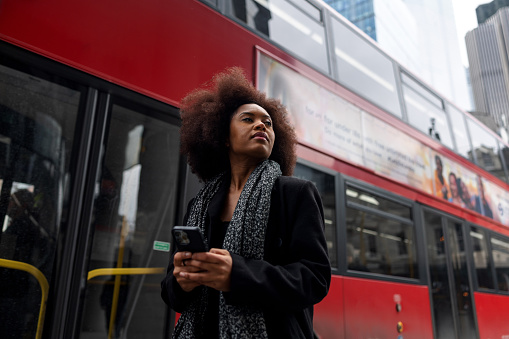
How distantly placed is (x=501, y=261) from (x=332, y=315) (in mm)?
4186

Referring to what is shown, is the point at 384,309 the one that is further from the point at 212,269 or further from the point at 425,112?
the point at 212,269

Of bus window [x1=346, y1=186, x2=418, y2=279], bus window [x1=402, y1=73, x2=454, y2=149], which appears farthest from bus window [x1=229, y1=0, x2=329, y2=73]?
bus window [x1=402, y1=73, x2=454, y2=149]

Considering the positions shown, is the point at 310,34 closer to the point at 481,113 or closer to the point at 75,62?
the point at 75,62

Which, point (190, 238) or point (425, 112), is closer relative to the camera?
point (190, 238)

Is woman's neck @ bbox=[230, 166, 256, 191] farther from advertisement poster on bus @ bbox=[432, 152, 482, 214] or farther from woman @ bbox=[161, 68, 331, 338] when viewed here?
advertisement poster on bus @ bbox=[432, 152, 482, 214]

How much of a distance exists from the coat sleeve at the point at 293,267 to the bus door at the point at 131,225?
1.28 m

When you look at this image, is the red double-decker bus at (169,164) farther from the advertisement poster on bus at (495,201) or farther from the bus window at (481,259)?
the advertisement poster on bus at (495,201)

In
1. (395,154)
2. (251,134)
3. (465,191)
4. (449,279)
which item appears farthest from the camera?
(465,191)

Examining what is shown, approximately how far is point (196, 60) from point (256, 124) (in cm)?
161

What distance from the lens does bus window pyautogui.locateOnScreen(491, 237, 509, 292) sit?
19.5 feet

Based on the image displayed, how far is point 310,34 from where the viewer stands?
157 inches

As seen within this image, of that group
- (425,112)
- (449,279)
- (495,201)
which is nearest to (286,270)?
(449,279)

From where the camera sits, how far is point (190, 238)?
37.6 inches

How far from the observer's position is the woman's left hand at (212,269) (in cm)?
97
